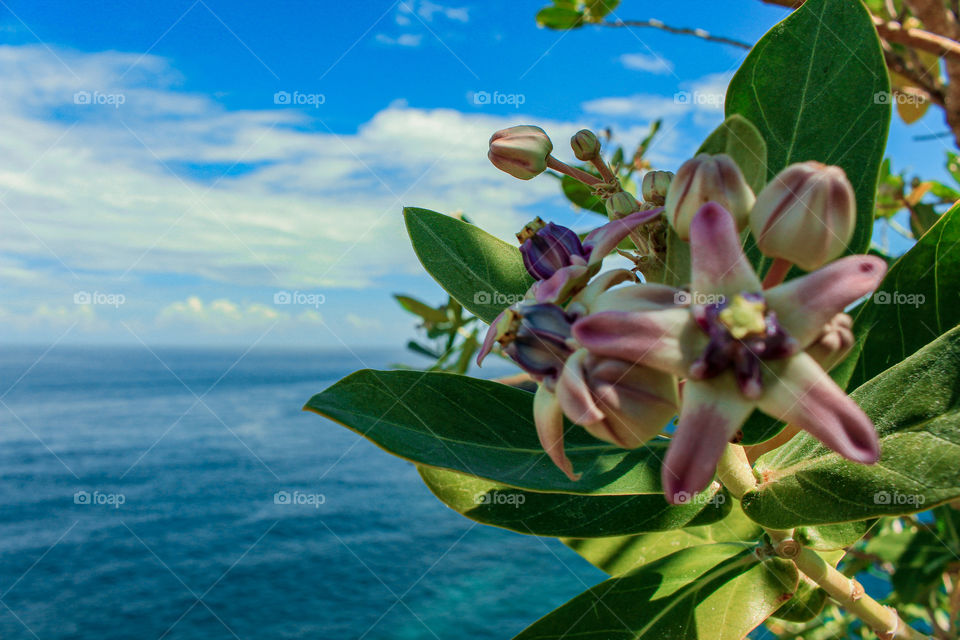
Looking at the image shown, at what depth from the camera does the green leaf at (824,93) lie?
3.03 feet

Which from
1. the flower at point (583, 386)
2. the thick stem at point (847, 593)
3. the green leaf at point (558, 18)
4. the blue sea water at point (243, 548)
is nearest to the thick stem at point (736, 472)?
the thick stem at point (847, 593)

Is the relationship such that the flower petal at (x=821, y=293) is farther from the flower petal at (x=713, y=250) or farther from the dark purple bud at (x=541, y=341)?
the dark purple bud at (x=541, y=341)

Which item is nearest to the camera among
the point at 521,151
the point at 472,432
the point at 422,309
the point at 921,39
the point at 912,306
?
the point at 472,432

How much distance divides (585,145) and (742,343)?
1.96 ft

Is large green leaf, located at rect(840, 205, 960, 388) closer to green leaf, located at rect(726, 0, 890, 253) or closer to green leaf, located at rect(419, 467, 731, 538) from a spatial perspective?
green leaf, located at rect(726, 0, 890, 253)

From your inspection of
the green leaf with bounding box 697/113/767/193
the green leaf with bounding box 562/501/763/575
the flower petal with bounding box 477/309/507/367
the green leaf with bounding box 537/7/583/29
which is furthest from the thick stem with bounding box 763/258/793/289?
the green leaf with bounding box 537/7/583/29

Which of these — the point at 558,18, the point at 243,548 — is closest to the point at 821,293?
the point at 558,18

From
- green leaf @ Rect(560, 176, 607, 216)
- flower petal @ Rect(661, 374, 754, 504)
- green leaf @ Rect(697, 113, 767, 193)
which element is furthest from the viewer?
green leaf @ Rect(560, 176, 607, 216)

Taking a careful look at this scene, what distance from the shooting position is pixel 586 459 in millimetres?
1000

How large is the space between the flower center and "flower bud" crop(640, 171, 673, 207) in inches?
14.5

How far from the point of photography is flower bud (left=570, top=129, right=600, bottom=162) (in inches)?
42.5

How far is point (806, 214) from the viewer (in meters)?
0.65

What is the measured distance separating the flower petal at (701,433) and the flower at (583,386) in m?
0.04

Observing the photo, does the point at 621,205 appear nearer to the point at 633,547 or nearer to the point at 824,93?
the point at 824,93
